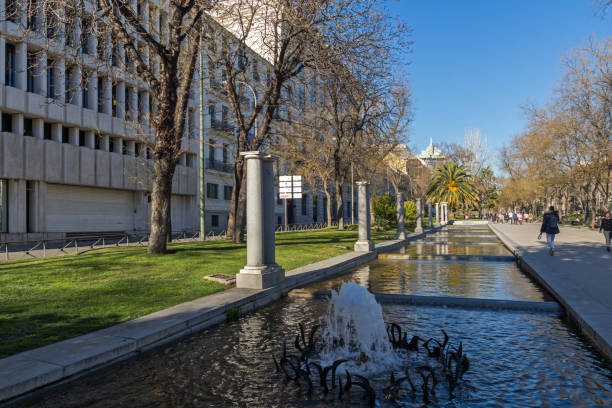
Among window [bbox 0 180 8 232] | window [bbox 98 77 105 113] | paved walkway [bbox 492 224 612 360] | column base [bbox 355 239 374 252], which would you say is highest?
window [bbox 98 77 105 113]

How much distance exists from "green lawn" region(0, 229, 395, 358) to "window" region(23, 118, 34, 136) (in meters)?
16.9

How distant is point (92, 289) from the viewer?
29.5 feet

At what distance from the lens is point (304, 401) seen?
422 centimetres

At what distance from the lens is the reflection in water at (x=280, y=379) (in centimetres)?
423

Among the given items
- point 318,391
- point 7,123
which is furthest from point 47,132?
point 318,391

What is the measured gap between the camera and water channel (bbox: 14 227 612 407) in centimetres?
424

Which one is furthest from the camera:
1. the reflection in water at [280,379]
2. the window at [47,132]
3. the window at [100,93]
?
the window at [100,93]

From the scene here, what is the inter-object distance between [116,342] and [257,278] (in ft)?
13.7

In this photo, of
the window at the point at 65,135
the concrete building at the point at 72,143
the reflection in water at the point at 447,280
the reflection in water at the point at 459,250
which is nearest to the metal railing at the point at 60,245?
the concrete building at the point at 72,143

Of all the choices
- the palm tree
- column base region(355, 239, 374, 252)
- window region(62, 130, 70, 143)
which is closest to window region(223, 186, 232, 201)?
window region(62, 130, 70, 143)

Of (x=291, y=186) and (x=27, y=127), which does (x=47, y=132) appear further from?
(x=291, y=186)

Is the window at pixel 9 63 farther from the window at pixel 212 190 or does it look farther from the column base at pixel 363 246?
the column base at pixel 363 246

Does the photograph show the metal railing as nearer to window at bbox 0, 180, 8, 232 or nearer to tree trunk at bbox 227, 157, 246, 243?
window at bbox 0, 180, 8, 232

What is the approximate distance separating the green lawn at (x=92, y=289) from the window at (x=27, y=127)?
55.6 feet
